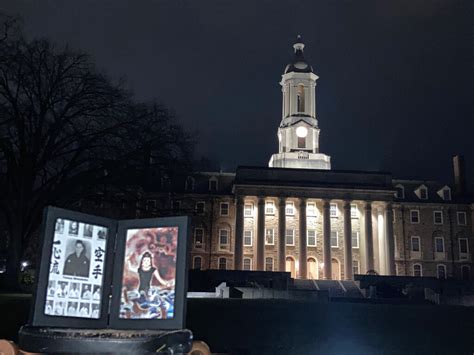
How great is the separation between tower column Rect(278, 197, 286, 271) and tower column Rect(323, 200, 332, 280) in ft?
13.7

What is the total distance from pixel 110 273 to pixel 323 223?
51.0 metres

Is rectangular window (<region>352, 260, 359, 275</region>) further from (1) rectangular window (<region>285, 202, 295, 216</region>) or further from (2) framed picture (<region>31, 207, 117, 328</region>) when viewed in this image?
(2) framed picture (<region>31, 207, 117, 328</region>)

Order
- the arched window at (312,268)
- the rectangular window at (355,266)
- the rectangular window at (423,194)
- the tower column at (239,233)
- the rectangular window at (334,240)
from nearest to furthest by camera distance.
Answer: the tower column at (239,233) → the rectangular window at (355,266) → the arched window at (312,268) → the rectangular window at (334,240) → the rectangular window at (423,194)

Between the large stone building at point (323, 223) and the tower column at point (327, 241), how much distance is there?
0.34ft

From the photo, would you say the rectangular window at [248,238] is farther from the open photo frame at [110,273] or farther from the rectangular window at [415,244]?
the open photo frame at [110,273]

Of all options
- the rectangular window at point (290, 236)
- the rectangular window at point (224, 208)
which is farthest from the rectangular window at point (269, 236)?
the rectangular window at point (224, 208)

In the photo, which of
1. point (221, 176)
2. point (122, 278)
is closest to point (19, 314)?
point (122, 278)

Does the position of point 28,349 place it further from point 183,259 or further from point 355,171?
point 355,171

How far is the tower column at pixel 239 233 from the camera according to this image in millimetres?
55031

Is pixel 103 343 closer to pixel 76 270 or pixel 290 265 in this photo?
pixel 76 270

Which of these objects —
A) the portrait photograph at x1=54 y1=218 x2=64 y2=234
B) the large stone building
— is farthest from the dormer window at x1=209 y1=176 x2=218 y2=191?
the portrait photograph at x1=54 y1=218 x2=64 y2=234

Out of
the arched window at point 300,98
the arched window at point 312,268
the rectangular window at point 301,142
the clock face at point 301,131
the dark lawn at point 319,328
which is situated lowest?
the dark lawn at point 319,328

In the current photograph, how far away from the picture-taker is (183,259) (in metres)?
6.64

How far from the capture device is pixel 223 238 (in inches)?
2391
